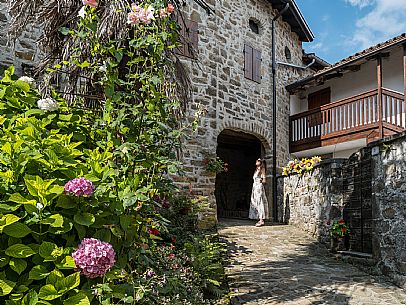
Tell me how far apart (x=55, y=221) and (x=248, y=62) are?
1025 centimetres

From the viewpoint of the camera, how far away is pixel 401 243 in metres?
5.01

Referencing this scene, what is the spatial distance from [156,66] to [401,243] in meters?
4.12

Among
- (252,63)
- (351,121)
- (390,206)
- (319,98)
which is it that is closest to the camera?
(390,206)

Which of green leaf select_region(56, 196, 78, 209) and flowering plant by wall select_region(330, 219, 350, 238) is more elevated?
green leaf select_region(56, 196, 78, 209)

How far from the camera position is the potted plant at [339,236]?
6957 mm

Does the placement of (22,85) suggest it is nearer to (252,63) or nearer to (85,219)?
(85,219)

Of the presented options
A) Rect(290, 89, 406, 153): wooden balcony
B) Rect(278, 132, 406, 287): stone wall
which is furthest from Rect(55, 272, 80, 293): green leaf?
Rect(290, 89, 406, 153): wooden balcony

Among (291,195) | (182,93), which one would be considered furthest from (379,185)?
(291,195)

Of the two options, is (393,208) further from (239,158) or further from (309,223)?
(239,158)

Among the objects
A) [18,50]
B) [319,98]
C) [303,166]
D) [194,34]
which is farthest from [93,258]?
[319,98]

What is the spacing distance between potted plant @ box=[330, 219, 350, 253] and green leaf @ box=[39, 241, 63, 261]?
619 cm

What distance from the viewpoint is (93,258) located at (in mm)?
1687

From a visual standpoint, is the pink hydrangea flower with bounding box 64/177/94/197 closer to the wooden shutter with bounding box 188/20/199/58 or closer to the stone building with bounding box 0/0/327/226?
the stone building with bounding box 0/0/327/226

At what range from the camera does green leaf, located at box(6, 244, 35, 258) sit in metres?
1.67
